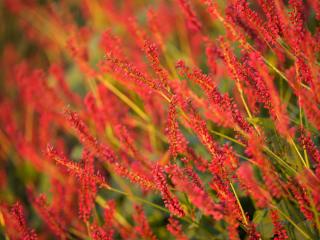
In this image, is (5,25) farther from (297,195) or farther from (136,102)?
(297,195)

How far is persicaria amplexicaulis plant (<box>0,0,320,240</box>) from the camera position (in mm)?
1012

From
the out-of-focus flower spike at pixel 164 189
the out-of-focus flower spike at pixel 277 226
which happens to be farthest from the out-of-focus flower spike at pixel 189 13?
the out-of-focus flower spike at pixel 277 226

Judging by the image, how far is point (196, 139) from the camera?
6.04ft

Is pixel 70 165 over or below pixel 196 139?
over

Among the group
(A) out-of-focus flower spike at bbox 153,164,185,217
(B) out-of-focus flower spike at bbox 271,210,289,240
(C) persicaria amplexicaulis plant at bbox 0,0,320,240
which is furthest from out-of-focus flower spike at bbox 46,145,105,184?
(B) out-of-focus flower spike at bbox 271,210,289,240

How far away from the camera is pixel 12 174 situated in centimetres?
301

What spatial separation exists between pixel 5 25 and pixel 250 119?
3.69 m

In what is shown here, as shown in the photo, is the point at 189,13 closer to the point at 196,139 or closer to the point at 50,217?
the point at 196,139

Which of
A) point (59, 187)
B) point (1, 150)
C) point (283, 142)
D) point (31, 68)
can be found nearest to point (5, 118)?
point (1, 150)

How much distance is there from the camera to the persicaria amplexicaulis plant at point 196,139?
3.32 feet

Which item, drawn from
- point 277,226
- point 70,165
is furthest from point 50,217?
point 277,226

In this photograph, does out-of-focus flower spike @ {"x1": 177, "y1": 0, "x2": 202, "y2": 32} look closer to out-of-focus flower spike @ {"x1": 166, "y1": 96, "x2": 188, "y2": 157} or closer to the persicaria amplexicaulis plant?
the persicaria amplexicaulis plant

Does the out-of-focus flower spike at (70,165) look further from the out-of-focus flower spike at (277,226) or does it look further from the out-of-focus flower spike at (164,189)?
the out-of-focus flower spike at (277,226)

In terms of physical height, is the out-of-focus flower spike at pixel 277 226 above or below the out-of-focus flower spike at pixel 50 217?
above
